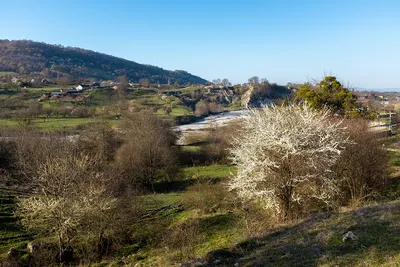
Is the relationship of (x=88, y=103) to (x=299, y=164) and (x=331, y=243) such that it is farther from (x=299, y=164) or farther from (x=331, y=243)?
(x=331, y=243)

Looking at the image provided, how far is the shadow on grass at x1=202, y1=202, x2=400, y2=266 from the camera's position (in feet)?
26.9

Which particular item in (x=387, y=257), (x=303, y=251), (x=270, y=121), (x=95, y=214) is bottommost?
(x=95, y=214)

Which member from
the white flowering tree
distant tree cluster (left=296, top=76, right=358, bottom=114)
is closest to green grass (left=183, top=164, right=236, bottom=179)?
distant tree cluster (left=296, top=76, right=358, bottom=114)

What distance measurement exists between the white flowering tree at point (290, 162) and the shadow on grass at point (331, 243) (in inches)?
107

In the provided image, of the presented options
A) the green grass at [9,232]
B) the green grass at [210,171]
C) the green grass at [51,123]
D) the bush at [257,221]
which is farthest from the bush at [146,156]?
the green grass at [51,123]

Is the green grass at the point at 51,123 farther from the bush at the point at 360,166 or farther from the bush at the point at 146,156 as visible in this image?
the bush at the point at 360,166

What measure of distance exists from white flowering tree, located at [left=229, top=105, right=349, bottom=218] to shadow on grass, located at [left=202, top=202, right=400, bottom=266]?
8.96 ft

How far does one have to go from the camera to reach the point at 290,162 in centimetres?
1504

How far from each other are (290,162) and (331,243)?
233 inches

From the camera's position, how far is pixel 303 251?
930cm

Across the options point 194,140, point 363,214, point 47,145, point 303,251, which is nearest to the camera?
point 303,251

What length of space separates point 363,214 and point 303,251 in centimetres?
397

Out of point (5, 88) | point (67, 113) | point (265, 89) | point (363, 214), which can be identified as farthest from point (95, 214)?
point (265, 89)

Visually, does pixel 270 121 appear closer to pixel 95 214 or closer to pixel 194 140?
pixel 95 214
